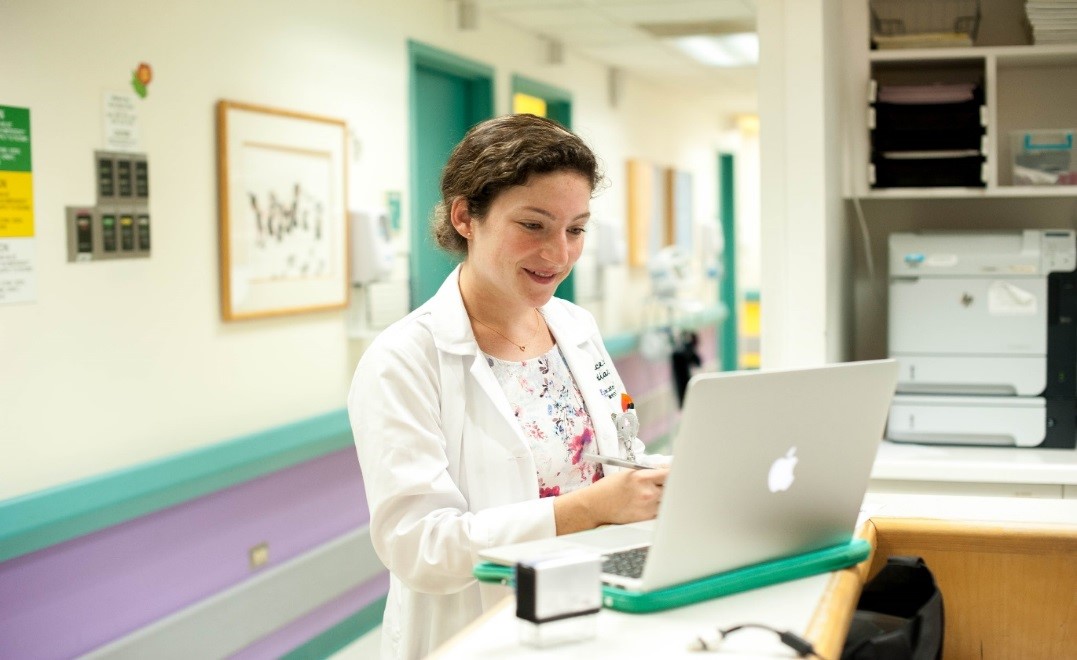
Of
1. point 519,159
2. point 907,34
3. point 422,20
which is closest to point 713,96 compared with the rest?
point 422,20

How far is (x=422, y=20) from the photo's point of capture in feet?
15.0

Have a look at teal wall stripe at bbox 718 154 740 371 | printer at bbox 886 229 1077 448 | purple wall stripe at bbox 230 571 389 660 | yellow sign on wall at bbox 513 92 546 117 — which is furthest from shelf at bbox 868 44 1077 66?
teal wall stripe at bbox 718 154 740 371

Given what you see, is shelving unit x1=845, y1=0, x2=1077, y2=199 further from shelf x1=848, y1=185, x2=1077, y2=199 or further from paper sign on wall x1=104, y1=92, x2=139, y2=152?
paper sign on wall x1=104, y1=92, x2=139, y2=152

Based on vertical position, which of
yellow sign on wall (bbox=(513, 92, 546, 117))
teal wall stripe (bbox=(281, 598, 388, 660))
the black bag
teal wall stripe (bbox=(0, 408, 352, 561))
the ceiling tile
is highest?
the ceiling tile

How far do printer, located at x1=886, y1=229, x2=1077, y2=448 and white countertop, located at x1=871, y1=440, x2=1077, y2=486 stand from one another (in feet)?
0.28

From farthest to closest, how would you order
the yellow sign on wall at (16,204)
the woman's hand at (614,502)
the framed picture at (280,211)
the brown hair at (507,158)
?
the framed picture at (280,211), the yellow sign on wall at (16,204), the brown hair at (507,158), the woman's hand at (614,502)

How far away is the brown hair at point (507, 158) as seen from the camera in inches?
63.4

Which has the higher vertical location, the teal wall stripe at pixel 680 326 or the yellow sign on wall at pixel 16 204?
the yellow sign on wall at pixel 16 204

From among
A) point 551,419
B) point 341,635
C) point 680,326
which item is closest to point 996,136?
point 551,419

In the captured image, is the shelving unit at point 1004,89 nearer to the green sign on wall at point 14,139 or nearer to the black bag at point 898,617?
the black bag at point 898,617

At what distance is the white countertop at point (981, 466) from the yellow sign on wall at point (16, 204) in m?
2.18

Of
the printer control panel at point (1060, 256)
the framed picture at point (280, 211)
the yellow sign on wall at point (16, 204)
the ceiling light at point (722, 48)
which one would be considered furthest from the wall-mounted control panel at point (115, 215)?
the ceiling light at point (722, 48)

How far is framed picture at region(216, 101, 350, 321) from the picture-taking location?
342cm

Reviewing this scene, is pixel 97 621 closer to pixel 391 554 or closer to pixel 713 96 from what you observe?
pixel 391 554
